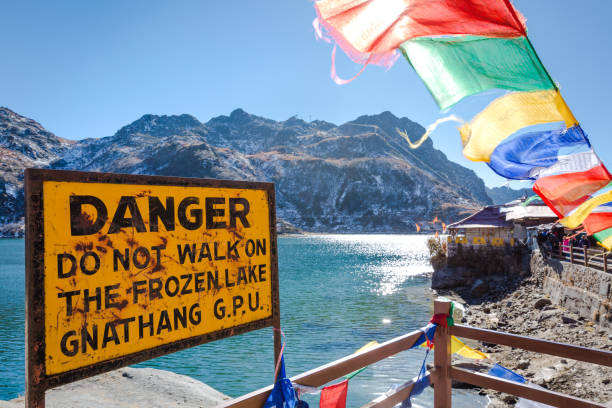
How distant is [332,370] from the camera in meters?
2.73

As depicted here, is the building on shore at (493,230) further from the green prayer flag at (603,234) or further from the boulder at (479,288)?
the green prayer flag at (603,234)

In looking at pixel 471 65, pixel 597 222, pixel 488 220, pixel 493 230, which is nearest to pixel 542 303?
pixel 488 220

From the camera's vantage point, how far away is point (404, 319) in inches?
1001

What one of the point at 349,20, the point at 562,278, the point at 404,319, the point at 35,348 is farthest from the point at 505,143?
the point at 404,319

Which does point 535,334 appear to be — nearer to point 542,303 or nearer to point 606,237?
point 542,303

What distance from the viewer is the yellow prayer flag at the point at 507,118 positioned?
260cm

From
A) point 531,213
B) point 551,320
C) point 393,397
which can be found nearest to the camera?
point 393,397

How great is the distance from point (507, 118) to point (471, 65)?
0.77 m

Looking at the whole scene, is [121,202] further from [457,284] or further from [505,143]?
[457,284]

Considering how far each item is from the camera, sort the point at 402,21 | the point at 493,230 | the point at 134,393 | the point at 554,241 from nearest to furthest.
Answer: the point at 402,21 < the point at 134,393 < the point at 554,241 < the point at 493,230

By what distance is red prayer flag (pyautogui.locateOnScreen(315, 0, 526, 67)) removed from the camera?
2111 millimetres

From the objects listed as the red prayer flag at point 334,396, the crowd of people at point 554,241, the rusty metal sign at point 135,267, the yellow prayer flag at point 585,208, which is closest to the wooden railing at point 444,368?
the red prayer flag at point 334,396

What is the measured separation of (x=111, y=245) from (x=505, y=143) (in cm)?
330

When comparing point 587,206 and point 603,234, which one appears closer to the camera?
point 587,206
